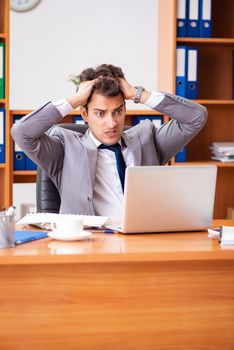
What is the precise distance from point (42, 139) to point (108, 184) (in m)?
0.33

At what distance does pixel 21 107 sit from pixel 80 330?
138 inches

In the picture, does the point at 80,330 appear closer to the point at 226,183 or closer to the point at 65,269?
the point at 65,269

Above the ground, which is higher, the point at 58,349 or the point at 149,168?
→ the point at 149,168

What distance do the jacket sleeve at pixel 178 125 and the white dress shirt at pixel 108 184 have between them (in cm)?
9

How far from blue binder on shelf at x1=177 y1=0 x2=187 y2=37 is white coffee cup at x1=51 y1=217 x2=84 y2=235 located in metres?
2.12

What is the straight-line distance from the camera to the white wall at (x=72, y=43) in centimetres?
523

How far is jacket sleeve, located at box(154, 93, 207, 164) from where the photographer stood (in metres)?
2.82

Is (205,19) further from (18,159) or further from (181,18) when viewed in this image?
(18,159)

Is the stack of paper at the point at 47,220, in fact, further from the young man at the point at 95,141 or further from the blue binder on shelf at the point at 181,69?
the blue binder on shelf at the point at 181,69

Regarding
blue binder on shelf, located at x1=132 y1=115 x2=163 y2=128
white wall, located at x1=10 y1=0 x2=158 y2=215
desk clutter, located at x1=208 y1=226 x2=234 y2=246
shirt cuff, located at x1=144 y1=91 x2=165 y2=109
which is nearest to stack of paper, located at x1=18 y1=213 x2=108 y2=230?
desk clutter, located at x1=208 y1=226 x2=234 y2=246

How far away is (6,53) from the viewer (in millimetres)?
3715

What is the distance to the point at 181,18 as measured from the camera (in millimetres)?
3854

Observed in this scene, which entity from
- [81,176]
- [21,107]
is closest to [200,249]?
[81,176]

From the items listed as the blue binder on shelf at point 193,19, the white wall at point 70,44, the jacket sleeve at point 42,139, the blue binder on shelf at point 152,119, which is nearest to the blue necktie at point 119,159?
the jacket sleeve at point 42,139
